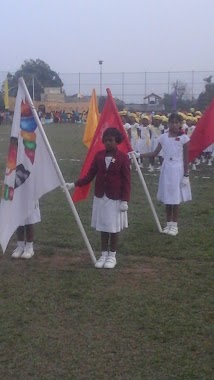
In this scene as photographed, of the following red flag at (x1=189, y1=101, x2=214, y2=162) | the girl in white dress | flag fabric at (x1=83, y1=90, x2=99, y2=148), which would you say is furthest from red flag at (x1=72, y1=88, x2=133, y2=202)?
flag fabric at (x1=83, y1=90, x2=99, y2=148)

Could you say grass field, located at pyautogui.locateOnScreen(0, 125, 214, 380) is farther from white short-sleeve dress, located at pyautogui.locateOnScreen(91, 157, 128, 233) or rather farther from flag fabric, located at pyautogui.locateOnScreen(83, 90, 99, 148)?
flag fabric, located at pyautogui.locateOnScreen(83, 90, 99, 148)

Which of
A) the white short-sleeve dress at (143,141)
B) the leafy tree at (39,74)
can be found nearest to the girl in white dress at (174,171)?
the white short-sleeve dress at (143,141)

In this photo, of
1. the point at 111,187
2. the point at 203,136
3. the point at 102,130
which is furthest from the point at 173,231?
the point at 111,187

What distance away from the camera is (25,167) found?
7.08 meters

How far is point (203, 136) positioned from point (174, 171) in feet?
3.51

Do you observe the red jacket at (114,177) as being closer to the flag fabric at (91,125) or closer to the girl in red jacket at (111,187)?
the girl in red jacket at (111,187)

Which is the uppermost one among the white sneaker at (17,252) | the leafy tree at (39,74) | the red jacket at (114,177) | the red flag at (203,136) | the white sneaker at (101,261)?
the leafy tree at (39,74)

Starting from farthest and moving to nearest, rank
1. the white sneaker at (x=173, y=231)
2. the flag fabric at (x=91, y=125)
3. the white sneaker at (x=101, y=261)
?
the flag fabric at (x=91, y=125) < the white sneaker at (x=173, y=231) < the white sneaker at (x=101, y=261)

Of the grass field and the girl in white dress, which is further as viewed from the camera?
the girl in white dress

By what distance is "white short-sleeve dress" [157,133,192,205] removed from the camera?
862cm

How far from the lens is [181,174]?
8.74 metres

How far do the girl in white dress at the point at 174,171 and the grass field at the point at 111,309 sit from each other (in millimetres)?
339

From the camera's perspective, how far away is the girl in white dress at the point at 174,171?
8617mm

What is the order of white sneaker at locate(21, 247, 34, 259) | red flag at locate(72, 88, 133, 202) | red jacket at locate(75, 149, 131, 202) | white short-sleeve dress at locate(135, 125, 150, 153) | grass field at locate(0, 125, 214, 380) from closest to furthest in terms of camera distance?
grass field at locate(0, 125, 214, 380)
red jacket at locate(75, 149, 131, 202)
white sneaker at locate(21, 247, 34, 259)
red flag at locate(72, 88, 133, 202)
white short-sleeve dress at locate(135, 125, 150, 153)
